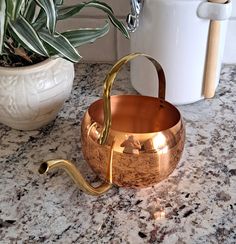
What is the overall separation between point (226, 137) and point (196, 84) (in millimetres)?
83

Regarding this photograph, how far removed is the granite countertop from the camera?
0.49 meters

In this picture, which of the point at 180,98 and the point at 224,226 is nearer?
the point at 224,226

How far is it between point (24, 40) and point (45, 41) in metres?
0.03

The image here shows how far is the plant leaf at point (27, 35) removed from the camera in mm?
538

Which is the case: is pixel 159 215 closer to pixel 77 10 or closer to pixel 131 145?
Result: pixel 131 145

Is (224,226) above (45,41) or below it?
below

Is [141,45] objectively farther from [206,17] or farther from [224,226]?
[224,226]

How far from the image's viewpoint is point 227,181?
55 cm

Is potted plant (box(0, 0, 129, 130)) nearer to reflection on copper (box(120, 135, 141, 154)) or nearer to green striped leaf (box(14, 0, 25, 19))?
green striped leaf (box(14, 0, 25, 19))

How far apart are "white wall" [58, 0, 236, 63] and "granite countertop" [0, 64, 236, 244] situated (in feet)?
0.50

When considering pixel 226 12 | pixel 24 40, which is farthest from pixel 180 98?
pixel 24 40

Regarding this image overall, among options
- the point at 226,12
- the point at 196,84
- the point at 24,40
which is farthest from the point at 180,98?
the point at 24,40

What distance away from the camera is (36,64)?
589 mm

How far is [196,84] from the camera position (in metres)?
0.66
